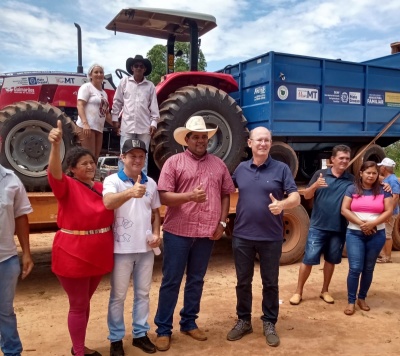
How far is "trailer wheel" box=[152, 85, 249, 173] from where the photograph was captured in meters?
4.83

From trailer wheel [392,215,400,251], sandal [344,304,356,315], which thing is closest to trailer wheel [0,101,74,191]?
sandal [344,304,356,315]

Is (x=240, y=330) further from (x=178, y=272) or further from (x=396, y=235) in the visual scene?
(x=396, y=235)

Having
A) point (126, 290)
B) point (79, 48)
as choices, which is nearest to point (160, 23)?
point (79, 48)

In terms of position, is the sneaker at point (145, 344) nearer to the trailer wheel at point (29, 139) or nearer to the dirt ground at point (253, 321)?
the dirt ground at point (253, 321)

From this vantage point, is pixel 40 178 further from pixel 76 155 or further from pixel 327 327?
pixel 327 327

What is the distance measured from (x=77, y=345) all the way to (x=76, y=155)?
1282 mm

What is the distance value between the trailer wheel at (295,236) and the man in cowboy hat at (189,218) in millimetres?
2640

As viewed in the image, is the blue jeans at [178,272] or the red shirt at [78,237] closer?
the red shirt at [78,237]

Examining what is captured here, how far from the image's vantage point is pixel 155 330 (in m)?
3.44

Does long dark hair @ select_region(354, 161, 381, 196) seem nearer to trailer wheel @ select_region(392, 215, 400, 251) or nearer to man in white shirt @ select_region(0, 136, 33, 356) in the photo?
man in white shirt @ select_region(0, 136, 33, 356)

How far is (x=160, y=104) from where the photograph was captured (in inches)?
203

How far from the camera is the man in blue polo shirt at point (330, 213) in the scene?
4086mm

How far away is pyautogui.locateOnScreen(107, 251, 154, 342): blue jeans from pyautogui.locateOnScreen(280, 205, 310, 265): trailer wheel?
3032 mm

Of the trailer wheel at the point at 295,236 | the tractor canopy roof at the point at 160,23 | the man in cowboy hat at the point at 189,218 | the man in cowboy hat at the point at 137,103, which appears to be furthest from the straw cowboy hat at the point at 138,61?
the trailer wheel at the point at 295,236
